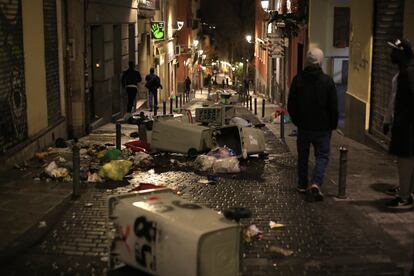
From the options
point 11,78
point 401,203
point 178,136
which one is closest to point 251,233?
point 401,203

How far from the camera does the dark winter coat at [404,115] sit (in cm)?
734

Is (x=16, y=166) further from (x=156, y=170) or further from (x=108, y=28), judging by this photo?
(x=108, y=28)

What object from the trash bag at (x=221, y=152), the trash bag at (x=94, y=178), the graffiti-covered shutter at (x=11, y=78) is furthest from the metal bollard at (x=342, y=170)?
Answer: the graffiti-covered shutter at (x=11, y=78)

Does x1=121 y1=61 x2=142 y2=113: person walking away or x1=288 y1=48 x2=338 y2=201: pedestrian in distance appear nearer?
x1=288 y1=48 x2=338 y2=201: pedestrian in distance

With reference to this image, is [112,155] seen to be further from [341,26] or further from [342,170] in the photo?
[341,26]

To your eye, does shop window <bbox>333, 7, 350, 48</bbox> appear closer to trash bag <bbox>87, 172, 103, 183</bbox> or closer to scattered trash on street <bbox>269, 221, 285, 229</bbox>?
trash bag <bbox>87, 172, 103, 183</bbox>

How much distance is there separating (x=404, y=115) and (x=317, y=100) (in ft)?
3.96

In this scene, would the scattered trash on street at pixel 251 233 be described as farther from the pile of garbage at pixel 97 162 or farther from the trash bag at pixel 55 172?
the trash bag at pixel 55 172

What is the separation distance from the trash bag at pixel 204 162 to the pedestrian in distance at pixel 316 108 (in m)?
2.47

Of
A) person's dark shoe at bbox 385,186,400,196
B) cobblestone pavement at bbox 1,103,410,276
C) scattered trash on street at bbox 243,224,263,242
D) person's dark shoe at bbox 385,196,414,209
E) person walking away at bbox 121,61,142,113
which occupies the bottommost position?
cobblestone pavement at bbox 1,103,410,276

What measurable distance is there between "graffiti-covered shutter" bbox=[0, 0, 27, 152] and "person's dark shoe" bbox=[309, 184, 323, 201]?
16.4ft

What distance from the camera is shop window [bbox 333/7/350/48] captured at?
20805mm

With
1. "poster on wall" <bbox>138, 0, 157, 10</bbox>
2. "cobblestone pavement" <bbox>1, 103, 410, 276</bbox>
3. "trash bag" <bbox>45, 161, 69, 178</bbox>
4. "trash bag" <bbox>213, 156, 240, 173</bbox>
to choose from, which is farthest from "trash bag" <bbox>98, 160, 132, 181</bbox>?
"poster on wall" <bbox>138, 0, 157, 10</bbox>

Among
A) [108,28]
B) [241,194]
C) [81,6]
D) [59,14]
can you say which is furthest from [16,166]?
[108,28]
